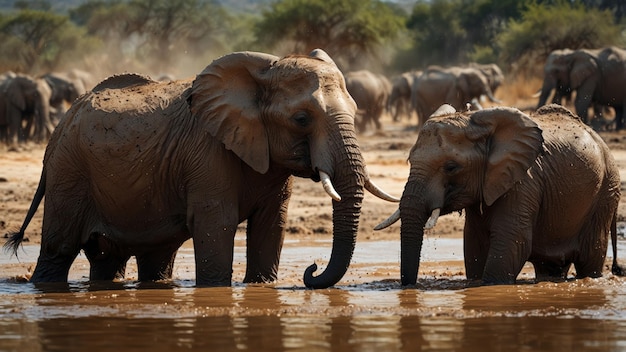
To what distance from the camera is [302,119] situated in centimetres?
884

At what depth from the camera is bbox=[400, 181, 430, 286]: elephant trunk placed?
350 inches

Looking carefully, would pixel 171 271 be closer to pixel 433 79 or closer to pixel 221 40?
pixel 433 79

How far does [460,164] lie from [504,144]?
0.36 m

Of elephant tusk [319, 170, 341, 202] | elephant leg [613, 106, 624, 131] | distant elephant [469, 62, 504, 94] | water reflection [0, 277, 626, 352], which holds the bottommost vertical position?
water reflection [0, 277, 626, 352]

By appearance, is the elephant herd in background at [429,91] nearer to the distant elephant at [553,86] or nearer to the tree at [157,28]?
the distant elephant at [553,86]

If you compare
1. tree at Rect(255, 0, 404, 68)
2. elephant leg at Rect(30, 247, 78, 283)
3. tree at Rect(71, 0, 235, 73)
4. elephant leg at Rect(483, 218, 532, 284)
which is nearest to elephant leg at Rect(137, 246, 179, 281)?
elephant leg at Rect(30, 247, 78, 283)

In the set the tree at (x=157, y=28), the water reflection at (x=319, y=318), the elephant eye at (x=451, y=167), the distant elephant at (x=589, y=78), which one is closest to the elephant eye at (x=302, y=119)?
the elephant eye at (x=451, y=167)

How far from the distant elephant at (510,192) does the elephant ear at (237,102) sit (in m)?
1.07

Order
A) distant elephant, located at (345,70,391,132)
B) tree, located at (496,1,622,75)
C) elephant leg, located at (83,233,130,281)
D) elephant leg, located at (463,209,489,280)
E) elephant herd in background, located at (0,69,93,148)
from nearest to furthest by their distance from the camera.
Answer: elephant leg, located at (463,209,489,280) < elephant leg, located at (83,233,130,281) < elephant herd in background, located at (0,69,93,148) < distant elephant, located at (345,70,391,132) < tree, located at (496,1,622,75)

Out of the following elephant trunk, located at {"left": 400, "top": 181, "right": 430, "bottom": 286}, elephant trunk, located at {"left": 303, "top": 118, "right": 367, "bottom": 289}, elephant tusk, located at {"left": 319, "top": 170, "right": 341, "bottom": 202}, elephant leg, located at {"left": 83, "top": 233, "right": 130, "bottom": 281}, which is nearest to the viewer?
elephant tusk, located at {"left": 319, "top": 170, "right": 341, "bottom": 202}

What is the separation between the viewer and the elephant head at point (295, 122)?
867cm

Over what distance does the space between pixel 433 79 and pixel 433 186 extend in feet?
69.2

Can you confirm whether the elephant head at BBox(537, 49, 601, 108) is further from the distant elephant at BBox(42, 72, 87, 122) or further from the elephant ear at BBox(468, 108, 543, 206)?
the elephant ear at BBox(468, 108, 543, 206)

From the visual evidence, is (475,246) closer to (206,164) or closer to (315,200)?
(206,164)
